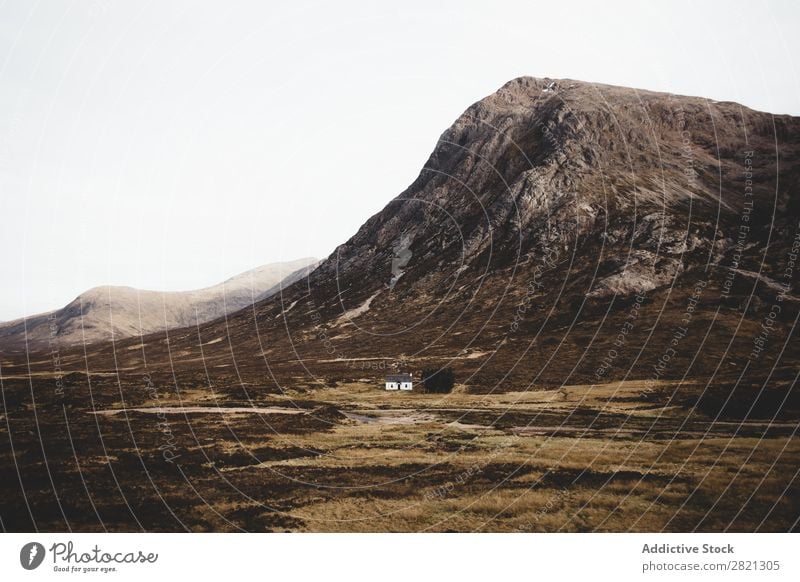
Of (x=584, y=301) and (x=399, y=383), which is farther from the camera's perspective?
(x=584, y=301)

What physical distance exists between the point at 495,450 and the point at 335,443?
1609 cm

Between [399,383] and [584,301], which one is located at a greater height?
[584,301]

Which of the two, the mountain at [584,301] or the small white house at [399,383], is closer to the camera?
the small white house at [399,383]

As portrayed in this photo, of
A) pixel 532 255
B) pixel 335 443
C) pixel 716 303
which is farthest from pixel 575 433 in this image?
pixel 532 255

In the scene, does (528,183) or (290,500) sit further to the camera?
(528,183)

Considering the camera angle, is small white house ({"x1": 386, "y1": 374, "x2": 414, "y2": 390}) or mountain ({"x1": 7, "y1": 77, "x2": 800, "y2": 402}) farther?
mountain ({"x1": 7, "y1": 77, "x2": 800, "y2": 402})

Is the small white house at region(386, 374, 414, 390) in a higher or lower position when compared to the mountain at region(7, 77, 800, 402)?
lower

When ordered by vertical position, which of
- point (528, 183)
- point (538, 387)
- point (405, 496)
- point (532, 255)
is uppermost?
point (528, 183)

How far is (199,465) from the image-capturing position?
140ft

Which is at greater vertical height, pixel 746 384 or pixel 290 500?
pixel 290 500

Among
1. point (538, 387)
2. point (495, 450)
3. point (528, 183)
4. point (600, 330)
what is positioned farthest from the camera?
point (528, 183)

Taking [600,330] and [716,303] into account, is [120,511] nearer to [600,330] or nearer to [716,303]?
[600,330]

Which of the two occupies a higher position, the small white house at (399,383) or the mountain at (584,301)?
the mountain at (584,301)

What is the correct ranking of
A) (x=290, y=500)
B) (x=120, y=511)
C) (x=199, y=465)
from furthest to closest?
(x=199, y=465) < (x=290, y=500) < (x=120, y=511)
